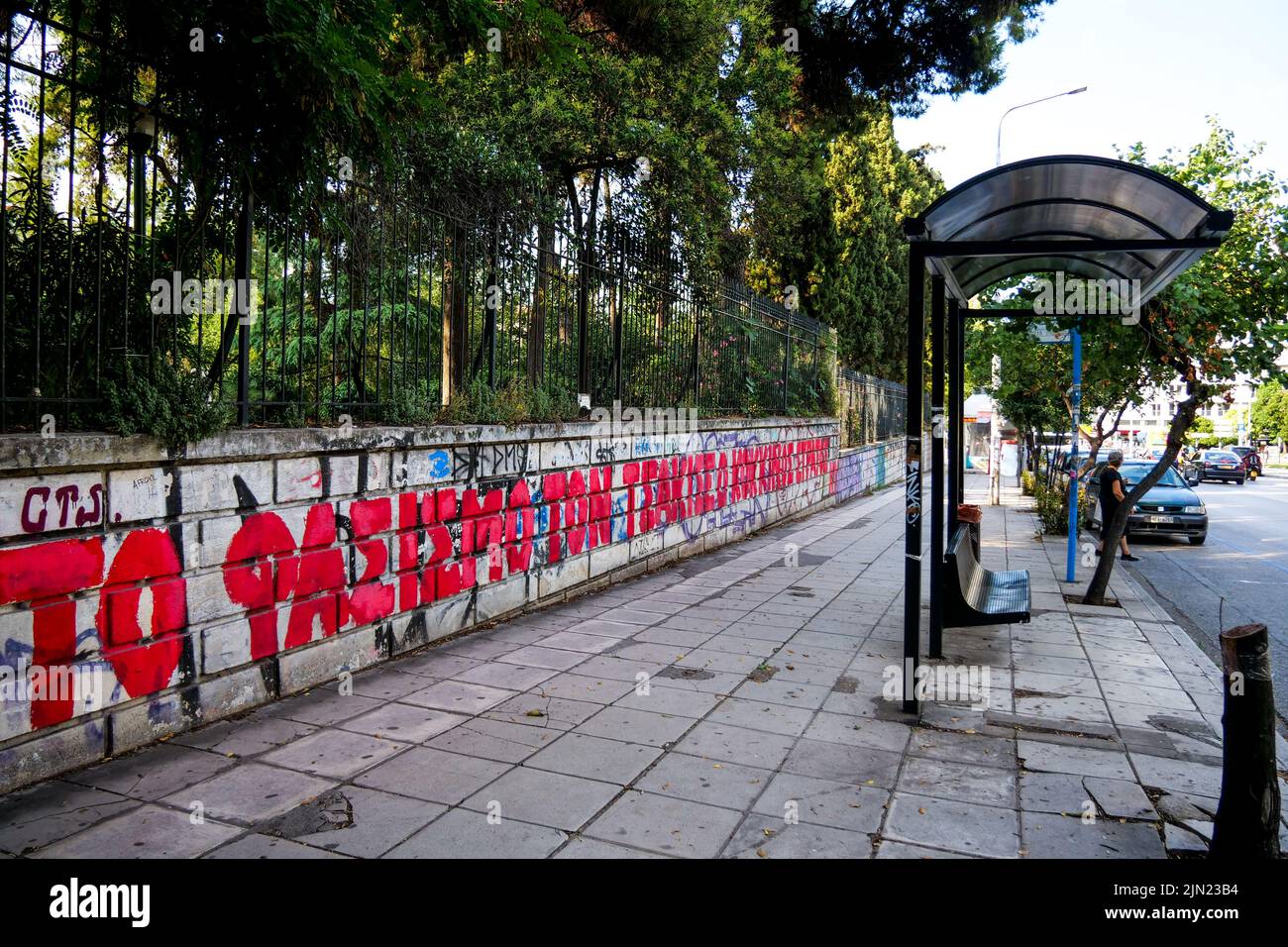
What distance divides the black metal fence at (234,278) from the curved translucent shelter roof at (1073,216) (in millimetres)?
3416

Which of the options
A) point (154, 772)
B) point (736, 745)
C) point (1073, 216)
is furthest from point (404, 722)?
point (1073, 216)

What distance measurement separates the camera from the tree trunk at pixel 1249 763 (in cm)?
321

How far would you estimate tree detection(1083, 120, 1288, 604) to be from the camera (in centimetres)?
773

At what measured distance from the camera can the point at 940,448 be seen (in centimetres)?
668

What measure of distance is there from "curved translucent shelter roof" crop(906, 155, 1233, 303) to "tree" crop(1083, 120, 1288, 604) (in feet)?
4.68

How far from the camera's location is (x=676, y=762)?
13.8ft

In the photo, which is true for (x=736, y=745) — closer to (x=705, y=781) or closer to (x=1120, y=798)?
(x=705, y=781)

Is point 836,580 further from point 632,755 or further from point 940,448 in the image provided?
point 632,755

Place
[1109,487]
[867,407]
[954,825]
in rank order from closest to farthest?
[954,825] < [1109,487] < [867,407]

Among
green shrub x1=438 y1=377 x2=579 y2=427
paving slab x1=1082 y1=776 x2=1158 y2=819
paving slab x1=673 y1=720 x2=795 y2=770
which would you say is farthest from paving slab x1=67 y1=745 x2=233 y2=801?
paving slab x1=1082 y1=776 x2=1158 y2=819

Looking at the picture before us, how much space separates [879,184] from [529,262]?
23.6 m

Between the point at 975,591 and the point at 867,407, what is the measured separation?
54.8 feet

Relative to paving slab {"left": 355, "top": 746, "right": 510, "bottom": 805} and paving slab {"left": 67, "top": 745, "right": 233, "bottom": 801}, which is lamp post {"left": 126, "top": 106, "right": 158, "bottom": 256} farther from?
paving slab {"left": 355, "top": 746, "right": 510, "bottom": 805}
